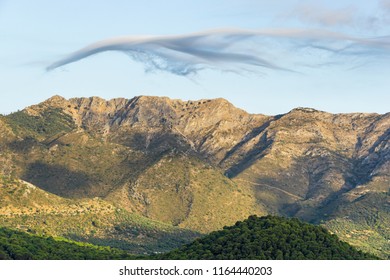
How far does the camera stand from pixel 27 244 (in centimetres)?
16962

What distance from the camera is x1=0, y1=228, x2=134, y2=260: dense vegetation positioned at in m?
155

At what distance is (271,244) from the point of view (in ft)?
457

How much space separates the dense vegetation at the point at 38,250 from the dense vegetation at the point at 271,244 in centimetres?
2469

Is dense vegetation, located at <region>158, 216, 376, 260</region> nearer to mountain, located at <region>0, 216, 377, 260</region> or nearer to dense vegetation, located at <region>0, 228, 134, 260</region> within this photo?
mountain, located at <region>0, 216, 377, 260</region>

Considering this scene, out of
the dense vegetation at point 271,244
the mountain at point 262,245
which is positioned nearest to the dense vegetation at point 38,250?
the mountain at point 262,245

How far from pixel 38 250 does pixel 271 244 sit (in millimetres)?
53333

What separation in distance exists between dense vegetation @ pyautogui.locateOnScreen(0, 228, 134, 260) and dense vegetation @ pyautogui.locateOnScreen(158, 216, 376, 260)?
81.0ft

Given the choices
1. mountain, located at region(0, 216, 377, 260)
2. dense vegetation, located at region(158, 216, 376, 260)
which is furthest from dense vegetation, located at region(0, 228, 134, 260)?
dense vegetation, located at region(158, 216, 376, 260)

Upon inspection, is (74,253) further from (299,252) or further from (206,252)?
(299,252)

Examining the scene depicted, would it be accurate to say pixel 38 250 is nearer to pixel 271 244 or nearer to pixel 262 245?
pixel 262 245

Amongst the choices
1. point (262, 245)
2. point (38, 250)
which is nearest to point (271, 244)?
point (262, 245)

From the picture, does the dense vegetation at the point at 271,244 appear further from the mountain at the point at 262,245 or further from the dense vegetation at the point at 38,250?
the dense vegetation at the point at 38,250
